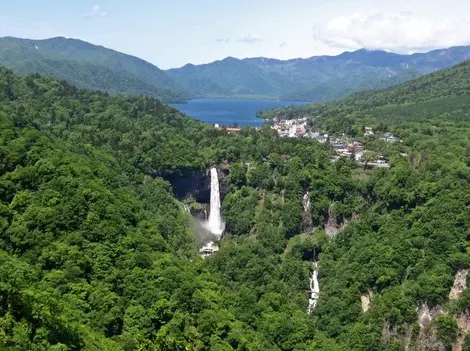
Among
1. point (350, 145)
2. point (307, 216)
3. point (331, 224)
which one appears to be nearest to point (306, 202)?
point (307, 216)

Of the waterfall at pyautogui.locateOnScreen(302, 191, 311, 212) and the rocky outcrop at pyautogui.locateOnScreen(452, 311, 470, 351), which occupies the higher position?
the waterfall at pyautogui.locateOnScreen(302, 191, 311, 212)

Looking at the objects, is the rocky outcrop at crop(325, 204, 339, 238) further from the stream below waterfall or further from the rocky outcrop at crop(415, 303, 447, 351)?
the rocky outcrop at crop(415, 303, 447, 351)

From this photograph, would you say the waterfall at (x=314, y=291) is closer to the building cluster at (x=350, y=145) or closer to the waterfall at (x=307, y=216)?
the waterfall at (x=307, y=216)

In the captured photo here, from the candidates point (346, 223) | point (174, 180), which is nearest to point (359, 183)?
point (346, 223)

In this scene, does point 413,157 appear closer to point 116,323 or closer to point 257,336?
point 257,336

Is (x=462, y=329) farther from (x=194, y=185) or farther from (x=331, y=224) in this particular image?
(x=194, y=185)

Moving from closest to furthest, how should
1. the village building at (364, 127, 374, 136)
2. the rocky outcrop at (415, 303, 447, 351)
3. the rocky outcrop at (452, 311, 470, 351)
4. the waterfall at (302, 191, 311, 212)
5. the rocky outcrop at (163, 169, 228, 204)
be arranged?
the rocky outcrop at (452, 311, 470, 351) < the rocky outcrop at (415, 303, 447, 351) < the waterfall at (302, 191, 311, 212) < the rocky outcrop at (163, 169, 228, 204) < the village building at (364, 127, 374, 136)

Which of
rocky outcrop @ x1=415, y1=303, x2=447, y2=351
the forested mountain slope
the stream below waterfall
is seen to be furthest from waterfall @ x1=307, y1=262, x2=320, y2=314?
the forested mountain slope
